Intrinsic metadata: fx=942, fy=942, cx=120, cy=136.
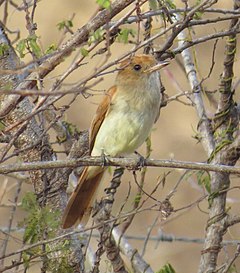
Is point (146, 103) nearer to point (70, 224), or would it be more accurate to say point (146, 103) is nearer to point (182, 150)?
point (70, 224)

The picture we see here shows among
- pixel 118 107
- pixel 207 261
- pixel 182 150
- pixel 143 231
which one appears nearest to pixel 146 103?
pixel 118 107

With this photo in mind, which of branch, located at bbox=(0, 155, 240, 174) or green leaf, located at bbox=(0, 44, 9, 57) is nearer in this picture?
branch, located at bbox=(0, 155, 240, 174)

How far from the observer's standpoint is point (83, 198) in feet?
13.7

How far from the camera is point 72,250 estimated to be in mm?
3842

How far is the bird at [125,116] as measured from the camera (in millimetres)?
4215

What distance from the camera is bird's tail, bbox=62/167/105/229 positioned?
391 cm

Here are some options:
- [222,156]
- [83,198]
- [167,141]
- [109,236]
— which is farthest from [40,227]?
[167,141]

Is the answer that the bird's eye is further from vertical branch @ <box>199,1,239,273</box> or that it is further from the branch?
the branch

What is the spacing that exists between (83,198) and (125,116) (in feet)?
1.37

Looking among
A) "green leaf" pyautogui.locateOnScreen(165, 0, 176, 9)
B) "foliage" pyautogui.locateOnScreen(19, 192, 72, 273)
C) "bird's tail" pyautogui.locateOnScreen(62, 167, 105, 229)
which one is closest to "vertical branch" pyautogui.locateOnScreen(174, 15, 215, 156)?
"green leaf" pyautogui.locateOnScreen(165, 0, 176, 9)

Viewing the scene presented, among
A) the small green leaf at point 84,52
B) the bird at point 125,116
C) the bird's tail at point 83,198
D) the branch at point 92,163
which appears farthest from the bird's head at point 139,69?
the small green leaf at point 84,52

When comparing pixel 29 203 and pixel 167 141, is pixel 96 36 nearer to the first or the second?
pixel 29 203

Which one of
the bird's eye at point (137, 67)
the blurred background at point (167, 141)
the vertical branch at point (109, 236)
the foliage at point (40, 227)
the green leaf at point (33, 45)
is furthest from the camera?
the blurred background at point (167, 141)

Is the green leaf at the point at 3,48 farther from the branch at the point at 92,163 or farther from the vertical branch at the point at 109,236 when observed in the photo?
the vertical branch at the point at 109,236
